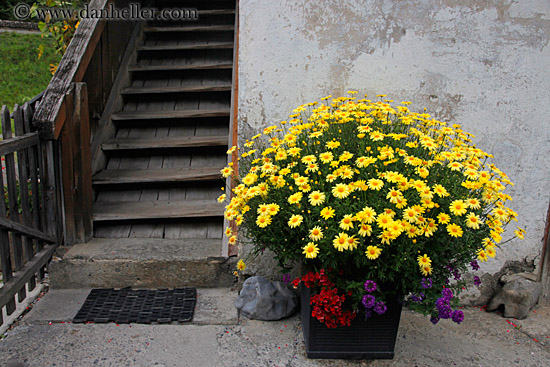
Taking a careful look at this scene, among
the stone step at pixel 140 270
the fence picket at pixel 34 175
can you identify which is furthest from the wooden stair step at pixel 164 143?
the stone step at pixel 140 270

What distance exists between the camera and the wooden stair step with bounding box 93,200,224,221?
12.5ft

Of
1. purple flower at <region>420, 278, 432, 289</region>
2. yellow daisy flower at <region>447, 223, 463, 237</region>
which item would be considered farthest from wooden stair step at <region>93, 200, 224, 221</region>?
yellow daisy flower at <region>447, 223, 463, 237</region>

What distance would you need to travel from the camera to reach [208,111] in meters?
4.62

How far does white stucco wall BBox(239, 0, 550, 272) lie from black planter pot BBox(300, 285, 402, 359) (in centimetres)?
140

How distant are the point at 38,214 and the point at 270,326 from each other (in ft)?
6.11

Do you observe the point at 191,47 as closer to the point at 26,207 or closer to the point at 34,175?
the point at 34,175

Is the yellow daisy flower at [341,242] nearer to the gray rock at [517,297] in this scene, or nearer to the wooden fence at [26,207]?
the gray rock at [517,297]

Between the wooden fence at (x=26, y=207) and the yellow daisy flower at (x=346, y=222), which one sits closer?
the yellow daisy flower at (x=346, y=222)

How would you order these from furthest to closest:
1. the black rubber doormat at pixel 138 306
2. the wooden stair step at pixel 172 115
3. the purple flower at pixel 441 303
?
the wooden stair step at pixel 172 115 < the black rubber doormat at pixel 138 306 < the purple flower at pixel 441 303

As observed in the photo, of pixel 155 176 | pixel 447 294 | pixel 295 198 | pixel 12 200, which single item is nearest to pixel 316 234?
pixel 295 198

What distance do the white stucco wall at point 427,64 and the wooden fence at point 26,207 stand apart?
1472 mm

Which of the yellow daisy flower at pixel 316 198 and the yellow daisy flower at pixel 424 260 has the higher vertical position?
the yellow daisy flower at pixel 316 198

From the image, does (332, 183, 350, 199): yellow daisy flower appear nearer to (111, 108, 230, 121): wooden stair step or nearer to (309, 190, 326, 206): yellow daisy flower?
(309, 190, 326, 206): yellow daisy flower

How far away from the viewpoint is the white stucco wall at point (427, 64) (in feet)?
10.1
